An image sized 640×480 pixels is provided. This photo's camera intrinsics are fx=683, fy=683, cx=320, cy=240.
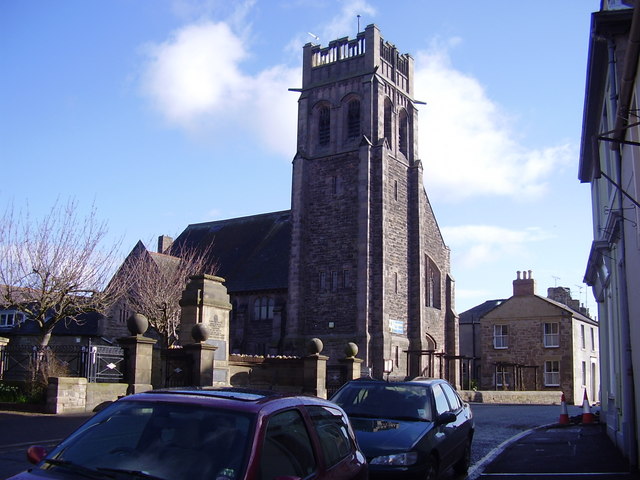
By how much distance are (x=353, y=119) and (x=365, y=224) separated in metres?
7.28

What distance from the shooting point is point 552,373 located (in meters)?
44.3

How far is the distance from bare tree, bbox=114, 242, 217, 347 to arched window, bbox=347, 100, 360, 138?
12.5m

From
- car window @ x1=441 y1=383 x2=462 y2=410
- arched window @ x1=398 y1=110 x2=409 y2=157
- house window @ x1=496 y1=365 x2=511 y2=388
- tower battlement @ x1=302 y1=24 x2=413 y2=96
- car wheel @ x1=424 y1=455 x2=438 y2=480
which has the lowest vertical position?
house window @ x1=496 y1=365 x2=511 y2=388

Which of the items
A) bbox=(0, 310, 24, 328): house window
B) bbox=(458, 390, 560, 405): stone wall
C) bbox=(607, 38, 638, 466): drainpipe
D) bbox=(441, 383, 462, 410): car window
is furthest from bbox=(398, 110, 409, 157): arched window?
bbox=(441, 383, 462, 410): car window

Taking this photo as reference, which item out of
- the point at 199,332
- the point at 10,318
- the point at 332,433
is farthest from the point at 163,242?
the point at 332,433

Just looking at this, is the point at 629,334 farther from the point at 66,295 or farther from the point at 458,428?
the point at 66,295

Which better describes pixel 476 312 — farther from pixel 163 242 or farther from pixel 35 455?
pixel 35 455

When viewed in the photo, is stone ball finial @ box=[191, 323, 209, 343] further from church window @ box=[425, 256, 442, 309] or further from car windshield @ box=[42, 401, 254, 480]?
church window @ box=[425, 256, 442, 309]

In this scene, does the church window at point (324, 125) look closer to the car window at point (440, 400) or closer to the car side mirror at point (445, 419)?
the car window at point (440, 400)

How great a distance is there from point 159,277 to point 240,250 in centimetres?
1183

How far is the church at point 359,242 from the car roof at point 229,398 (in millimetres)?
31136

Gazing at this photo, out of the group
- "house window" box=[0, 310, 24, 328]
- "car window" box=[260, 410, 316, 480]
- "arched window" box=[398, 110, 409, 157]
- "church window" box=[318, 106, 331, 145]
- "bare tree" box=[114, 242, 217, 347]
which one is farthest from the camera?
"house window" box=[0, 310, 24, 328]

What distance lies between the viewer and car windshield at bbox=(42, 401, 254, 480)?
3.93m

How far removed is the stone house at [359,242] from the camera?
37625 millimetres
